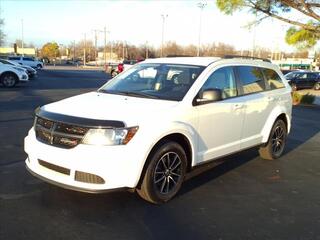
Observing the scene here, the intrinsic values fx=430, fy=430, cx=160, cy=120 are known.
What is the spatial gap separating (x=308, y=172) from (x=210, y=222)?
123 inches

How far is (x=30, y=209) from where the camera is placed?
15.7 ft

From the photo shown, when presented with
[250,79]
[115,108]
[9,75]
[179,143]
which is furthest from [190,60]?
[9,75]

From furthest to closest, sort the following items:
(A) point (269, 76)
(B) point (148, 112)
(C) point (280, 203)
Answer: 1. (A) point (269, 76)
2. (C) point (280, 203)
3. (B) point (148, 112)

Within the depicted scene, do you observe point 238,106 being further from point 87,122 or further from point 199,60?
point 87,122

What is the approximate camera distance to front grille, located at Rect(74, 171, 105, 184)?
4.60m

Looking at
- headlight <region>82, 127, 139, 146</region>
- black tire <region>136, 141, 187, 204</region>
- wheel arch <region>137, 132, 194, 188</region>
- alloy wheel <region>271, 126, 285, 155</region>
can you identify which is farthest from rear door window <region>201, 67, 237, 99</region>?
alloy wheel <region>271, 126, 285, 155</region>

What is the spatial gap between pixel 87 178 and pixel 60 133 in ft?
1.91

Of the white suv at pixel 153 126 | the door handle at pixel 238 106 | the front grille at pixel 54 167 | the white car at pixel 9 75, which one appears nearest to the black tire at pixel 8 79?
the white car at pixel 9 75

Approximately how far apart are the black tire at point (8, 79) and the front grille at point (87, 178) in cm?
1944

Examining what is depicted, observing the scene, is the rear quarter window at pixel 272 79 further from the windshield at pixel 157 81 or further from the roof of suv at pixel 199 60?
the windshield at pixel 157 81

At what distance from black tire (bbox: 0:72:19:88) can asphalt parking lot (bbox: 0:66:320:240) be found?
1652cm

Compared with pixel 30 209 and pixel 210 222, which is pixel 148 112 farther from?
pixel 30 209

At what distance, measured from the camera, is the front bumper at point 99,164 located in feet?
14.9

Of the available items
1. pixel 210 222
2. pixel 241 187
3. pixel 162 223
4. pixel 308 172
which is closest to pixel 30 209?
pixel 162 223
